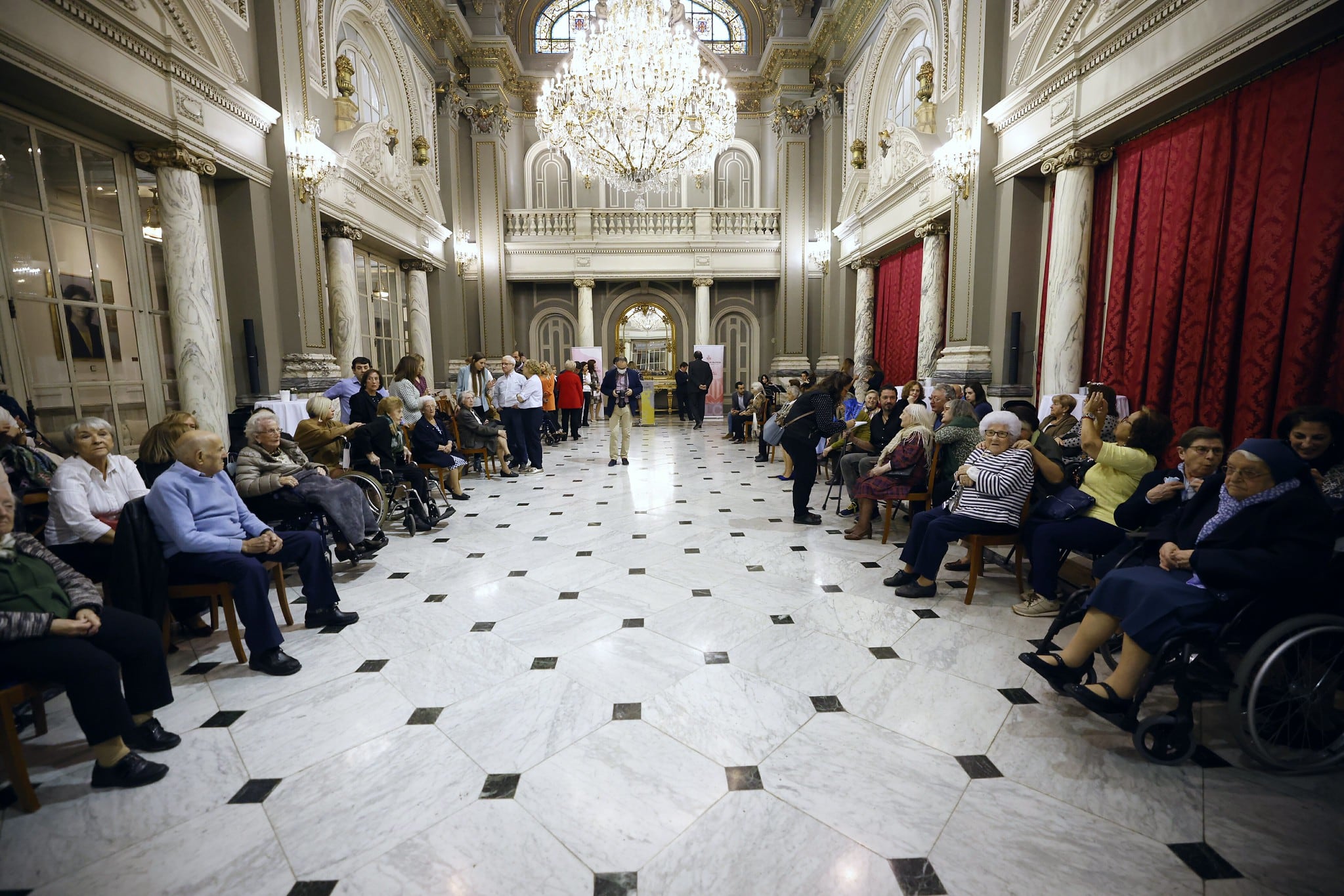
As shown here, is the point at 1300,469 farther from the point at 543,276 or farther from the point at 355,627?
the point at 543,276

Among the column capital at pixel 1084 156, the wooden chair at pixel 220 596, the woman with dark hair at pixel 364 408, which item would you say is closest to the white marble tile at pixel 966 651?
the wooden chair at pixel 220 596

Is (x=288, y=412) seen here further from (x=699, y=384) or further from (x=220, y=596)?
(x=699, y=384)

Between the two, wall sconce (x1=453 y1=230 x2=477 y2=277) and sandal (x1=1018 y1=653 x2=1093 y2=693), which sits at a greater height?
wall sconce (x1=453 y1=230 x2=477 y2=277)

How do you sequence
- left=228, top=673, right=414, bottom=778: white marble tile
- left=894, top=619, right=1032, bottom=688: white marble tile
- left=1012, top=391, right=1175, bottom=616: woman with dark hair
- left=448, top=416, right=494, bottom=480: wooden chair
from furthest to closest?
left=448, top=416, right=494, bottom=480: wooden chair, left=1012, top=391, right=1175, bottom=616: woman with dark hair, left=894, top=619, right=1032, bottom=688: white marble tile, left=228, top=673, right=414, bottom=778: white marble tile

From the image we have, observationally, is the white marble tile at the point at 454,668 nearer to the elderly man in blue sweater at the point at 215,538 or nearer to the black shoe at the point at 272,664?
the black shoe at the point at 272,664

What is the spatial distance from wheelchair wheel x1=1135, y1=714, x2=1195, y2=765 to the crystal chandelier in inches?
325

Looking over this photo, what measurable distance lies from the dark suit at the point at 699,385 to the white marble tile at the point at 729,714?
10029 mm

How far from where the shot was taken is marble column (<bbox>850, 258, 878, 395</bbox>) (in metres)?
11.2

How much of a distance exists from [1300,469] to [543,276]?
13.2 m

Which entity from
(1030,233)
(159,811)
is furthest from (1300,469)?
(1030,233)

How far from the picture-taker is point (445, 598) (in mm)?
3688

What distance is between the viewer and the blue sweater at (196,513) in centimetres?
259

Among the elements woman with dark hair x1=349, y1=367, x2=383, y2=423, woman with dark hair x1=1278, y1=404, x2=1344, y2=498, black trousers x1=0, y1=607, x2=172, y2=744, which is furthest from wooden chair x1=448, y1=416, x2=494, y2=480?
woman with dark hair x1=1278, y1=404, x2=1344, y2=498

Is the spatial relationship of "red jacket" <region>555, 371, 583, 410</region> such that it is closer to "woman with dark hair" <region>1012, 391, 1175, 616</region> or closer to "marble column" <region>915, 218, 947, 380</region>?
"marble column" <region>915, 218, 947, 380</region>
